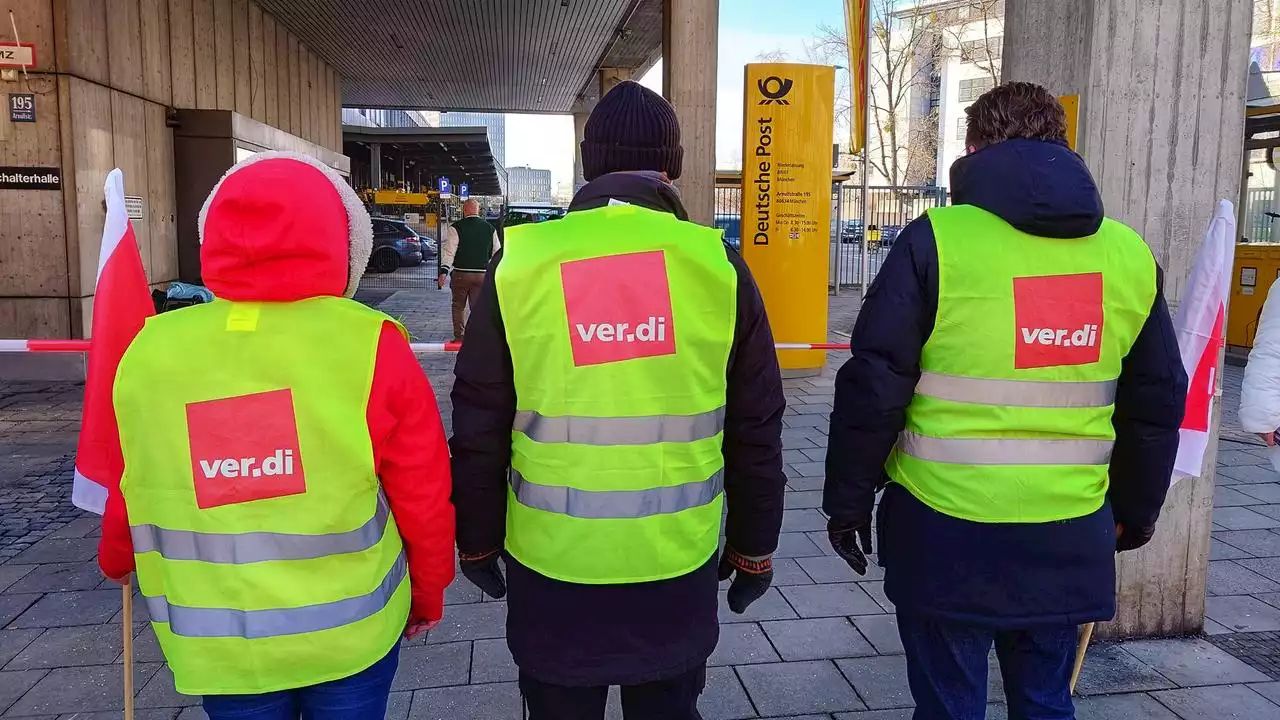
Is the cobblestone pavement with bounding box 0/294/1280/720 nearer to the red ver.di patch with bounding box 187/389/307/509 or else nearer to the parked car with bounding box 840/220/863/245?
the red ver.di patch with bounding box 187/389/307/509

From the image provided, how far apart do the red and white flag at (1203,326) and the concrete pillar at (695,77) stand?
7.42m

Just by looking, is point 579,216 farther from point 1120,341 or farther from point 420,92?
point 420,92

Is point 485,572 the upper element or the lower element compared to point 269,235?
lower

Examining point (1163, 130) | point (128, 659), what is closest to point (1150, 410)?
point (1163, 130)

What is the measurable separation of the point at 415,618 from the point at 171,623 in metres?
0.53

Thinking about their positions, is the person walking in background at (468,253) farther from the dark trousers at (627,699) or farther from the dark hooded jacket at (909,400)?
the dark trousers at (627,699)

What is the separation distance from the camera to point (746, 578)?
231 cm

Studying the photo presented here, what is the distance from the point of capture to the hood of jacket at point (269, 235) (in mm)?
1846

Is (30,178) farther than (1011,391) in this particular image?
Yes

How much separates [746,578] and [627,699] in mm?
414

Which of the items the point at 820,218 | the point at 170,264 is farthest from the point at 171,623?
the point at 170,264

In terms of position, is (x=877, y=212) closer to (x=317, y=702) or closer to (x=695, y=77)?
(x=695, y=77)

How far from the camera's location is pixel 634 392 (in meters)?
2.00

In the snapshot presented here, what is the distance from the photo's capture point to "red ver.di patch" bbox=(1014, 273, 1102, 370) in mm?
2277
